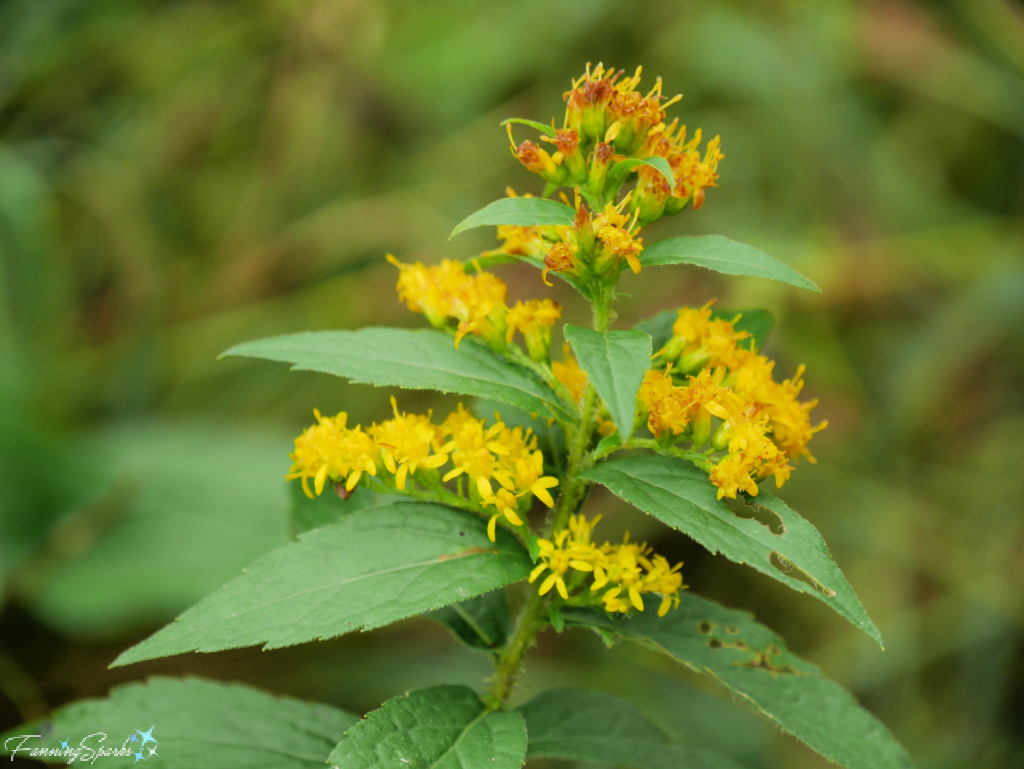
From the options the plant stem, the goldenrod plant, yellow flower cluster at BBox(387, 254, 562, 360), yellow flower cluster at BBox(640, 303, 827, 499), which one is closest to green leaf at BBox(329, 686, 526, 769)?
the goldenrod plant

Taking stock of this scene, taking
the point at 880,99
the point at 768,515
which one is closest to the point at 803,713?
the point at 768,515

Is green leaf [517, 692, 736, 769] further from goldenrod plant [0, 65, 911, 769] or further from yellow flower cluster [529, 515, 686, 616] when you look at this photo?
yellow flower cluster [529, 515, 686, 616]

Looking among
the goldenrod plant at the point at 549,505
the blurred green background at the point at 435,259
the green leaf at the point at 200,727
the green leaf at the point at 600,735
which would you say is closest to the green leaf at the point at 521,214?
the goldenrod plant at the point at 549,505

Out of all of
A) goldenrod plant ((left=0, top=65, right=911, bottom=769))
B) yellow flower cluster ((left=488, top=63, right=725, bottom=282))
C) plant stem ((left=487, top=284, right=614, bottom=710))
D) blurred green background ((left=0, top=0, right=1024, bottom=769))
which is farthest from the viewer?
blurred green background ((left=0, top=0, right=1024, bottom=769))

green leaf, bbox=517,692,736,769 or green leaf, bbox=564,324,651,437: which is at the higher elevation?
green leaf, bbox=564,324,651,437

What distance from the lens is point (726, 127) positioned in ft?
15.2

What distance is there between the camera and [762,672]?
5.06ft

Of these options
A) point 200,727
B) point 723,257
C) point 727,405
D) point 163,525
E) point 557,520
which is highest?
point 723,257

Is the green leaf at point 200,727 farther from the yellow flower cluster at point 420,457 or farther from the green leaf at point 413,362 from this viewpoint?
the green leaf at point 413,362

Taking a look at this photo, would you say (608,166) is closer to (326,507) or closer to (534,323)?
(534,323)

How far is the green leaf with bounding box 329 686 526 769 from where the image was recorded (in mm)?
1193

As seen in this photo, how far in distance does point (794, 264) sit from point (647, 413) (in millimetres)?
3073

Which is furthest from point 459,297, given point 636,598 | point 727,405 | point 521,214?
point 636,598

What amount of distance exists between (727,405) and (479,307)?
51cm
